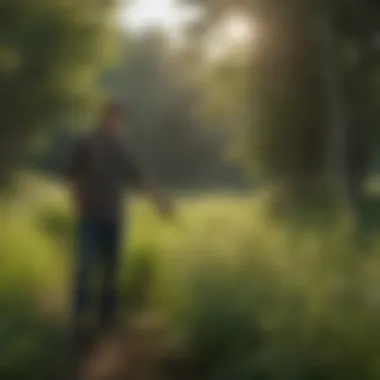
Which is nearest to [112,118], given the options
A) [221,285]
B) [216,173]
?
[216,173]

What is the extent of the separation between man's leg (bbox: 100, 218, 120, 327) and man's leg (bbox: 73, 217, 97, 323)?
2 cm

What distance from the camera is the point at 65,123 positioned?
1313mm

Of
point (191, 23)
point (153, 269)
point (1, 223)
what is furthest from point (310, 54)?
point (1, 223)

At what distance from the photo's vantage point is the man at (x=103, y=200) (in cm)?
132

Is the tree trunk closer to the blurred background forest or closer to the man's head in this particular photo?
the blurred background forest

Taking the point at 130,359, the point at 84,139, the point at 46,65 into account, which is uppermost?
the point at 46,65

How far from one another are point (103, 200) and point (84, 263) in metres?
0.10

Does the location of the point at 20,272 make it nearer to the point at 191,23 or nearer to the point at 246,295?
the point at 246,295

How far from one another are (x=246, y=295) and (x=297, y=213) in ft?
0.51

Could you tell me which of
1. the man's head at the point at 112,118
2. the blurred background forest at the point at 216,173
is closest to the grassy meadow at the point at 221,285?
the blurred background forest at the point at 216,173

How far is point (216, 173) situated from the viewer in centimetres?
132

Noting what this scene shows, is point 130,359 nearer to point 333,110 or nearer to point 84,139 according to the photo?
point 84,139

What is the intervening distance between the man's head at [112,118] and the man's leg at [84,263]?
15cm

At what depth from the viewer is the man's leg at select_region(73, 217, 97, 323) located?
1.33m
